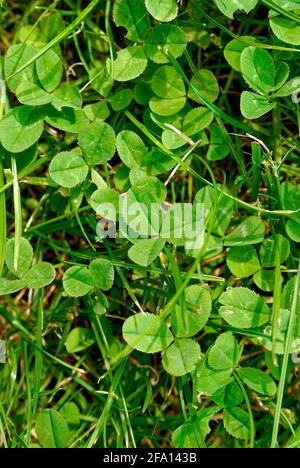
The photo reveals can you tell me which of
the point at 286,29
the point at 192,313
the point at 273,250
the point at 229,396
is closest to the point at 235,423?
the point at 229,396

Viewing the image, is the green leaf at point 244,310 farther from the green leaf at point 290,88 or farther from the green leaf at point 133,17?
the green leaf at point 133,17

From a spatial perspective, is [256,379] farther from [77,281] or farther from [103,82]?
[103,82]

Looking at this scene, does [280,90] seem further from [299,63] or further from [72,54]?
[72,54]

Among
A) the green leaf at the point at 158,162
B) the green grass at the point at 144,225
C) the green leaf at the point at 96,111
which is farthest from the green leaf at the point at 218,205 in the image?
the green leaf at the point at 96,111

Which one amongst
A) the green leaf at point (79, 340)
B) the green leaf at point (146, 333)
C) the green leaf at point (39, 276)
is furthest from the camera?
the green leaf at point (79, 340)

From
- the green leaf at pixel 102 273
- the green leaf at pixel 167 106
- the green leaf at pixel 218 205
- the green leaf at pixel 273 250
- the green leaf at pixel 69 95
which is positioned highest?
the green leaf at pixel 69 95

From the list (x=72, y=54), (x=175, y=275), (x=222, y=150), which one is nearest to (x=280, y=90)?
(x=222, y=150)

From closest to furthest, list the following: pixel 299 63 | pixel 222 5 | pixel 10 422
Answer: pixel 222 5
pixel 299 63
pixel 10 422
